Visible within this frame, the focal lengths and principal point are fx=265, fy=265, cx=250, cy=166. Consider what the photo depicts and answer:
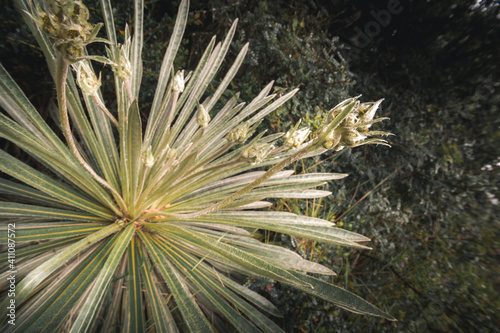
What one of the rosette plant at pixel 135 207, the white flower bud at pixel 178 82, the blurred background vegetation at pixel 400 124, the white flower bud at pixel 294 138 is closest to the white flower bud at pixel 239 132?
the rosette plant at pixel 135 207

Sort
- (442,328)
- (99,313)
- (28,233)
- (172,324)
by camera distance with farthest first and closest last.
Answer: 1. (442,328)
2. (99,313)
3. (172,324)
4. (28,233)

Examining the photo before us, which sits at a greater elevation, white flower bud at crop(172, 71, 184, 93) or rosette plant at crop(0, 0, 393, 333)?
white flower bud at crop(172, 71, 184, 93)

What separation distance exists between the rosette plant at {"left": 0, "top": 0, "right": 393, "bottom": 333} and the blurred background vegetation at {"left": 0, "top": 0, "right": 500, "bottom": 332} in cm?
47

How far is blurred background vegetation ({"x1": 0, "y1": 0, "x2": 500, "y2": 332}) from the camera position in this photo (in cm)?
166

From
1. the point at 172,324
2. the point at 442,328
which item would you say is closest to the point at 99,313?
the point at 172,324

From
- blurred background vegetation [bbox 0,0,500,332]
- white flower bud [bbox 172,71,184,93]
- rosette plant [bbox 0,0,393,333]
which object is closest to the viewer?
rosette plant [bbox 0,0,393,333]

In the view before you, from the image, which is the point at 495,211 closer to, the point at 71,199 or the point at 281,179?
the point at 281,179

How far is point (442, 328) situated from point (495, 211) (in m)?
0.90

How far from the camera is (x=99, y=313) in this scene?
1.14 metres

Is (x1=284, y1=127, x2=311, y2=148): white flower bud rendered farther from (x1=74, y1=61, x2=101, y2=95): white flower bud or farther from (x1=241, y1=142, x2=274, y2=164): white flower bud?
(x1=74, y1=61, x2=101, y2=95): white flower bud

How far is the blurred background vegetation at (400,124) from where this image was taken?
65.5 inches

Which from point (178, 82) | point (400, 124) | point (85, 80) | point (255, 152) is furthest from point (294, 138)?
point (400, 124)

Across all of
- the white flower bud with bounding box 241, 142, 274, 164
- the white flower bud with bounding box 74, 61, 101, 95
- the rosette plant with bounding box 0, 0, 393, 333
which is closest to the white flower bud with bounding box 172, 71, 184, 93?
the rosette plant with bounding box 0, 0, 393, 333

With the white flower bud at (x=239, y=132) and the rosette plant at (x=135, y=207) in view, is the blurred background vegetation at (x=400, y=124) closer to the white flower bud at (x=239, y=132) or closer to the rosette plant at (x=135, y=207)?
the rosette plant at (x=135, y=207)
